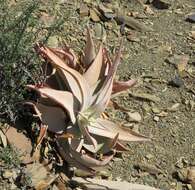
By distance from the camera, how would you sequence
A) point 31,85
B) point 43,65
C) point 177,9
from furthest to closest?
point 177,9
point 43,65
point 31,85

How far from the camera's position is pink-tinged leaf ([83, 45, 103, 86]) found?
306 centimetres

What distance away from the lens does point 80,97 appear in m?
2.98

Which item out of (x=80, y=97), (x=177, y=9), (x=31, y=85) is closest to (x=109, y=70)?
(x=80, y=97)

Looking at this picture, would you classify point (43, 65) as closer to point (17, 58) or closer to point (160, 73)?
point (17, 58)

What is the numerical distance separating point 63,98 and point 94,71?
233 millimetres

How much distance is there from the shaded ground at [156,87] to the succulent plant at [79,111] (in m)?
0.19

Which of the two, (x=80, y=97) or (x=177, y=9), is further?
(x=177, y=9)

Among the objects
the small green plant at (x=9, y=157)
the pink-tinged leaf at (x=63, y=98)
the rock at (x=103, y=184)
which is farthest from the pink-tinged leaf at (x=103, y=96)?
the small green plant at (x=9, y=157)

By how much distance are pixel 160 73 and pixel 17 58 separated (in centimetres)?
99

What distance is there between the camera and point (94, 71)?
3.07 metres

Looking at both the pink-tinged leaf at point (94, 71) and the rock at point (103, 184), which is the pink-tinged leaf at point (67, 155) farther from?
the pink-tinged leaf at point (94, 71)

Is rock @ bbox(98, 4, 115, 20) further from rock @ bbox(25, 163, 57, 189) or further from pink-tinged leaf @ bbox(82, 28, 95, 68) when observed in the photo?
rock @ bbox(25, 163, 57, 189)

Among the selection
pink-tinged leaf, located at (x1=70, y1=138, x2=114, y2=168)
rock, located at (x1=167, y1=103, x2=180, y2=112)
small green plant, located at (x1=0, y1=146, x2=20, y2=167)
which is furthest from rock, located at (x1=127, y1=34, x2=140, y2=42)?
small green plant, located at (x1=0, y1=146, x2=20, y2=167)

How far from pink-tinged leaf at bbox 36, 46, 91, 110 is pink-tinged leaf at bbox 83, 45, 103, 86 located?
6cm
